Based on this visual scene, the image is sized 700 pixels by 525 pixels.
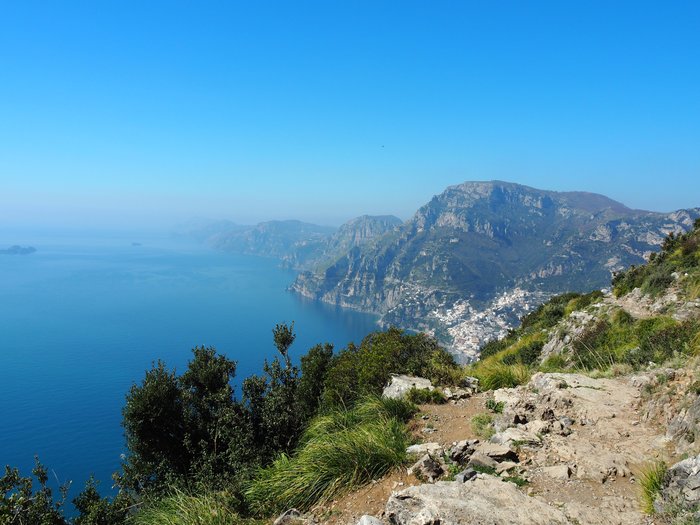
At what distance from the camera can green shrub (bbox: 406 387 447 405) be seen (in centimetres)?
1047

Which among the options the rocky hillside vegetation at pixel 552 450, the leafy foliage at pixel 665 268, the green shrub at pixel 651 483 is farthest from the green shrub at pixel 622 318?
the green shrub at pixel 651 483

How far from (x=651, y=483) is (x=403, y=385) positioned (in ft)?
22.6

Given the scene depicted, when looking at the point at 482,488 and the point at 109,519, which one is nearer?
the point at 482,488

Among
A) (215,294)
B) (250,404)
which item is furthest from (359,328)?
(250,404)

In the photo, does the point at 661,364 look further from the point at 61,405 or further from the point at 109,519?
the point at 61,405

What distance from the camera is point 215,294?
196 metres

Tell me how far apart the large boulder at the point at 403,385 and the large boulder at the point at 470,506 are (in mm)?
5366

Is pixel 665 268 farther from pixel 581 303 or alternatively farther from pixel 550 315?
pixel 550 315

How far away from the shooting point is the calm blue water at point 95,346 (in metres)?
58.3

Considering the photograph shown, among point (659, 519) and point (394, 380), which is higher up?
point (659, 519)

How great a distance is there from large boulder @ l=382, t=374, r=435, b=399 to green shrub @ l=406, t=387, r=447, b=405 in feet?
0.77

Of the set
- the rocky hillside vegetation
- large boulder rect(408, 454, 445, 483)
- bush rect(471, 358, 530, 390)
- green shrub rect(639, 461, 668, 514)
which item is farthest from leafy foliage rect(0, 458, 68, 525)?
bush rect(471, 358, 530, 390)

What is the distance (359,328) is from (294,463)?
585 ft

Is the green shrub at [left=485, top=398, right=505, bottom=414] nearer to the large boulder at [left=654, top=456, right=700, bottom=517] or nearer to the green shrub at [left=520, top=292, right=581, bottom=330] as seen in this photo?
the large boulder at [left=654, top=456, right=700, bottom=517]
